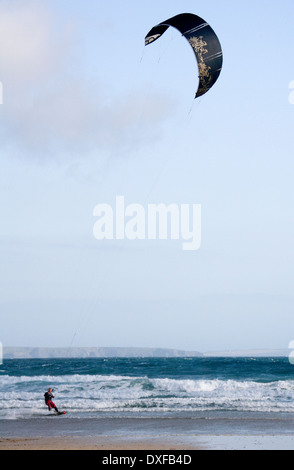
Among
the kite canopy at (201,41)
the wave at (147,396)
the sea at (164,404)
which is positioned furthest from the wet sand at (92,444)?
the kite canopy at (201,41)

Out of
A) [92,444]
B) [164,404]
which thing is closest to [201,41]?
[92,444]

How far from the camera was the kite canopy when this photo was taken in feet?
48.6

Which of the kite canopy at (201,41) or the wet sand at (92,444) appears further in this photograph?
the kite canopy at (201,41)

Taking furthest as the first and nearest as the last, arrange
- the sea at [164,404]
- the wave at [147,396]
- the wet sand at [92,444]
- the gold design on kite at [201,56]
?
1. the wave at [147,396]
2. the sea at [164,404]
3. the gold design on kite at [201,56]
4. the wet sand at [92,444]

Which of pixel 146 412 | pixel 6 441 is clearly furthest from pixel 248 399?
pixel 6 441

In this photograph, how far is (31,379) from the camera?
3550 cm

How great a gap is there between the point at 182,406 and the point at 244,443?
9089 millimetres

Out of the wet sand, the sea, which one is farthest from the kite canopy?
the sea

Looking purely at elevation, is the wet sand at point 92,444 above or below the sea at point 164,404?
above

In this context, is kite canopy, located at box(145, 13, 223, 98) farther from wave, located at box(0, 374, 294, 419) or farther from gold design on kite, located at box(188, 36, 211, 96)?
wave, located at box(0, 374, 294, 419)

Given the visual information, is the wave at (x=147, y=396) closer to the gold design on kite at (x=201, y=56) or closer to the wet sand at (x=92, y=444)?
the wet sand at (x=92, y=444)

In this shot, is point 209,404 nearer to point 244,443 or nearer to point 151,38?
point 244,443

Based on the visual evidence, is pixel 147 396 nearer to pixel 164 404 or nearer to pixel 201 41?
pixel 164 404

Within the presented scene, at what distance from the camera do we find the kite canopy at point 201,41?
1480cm
